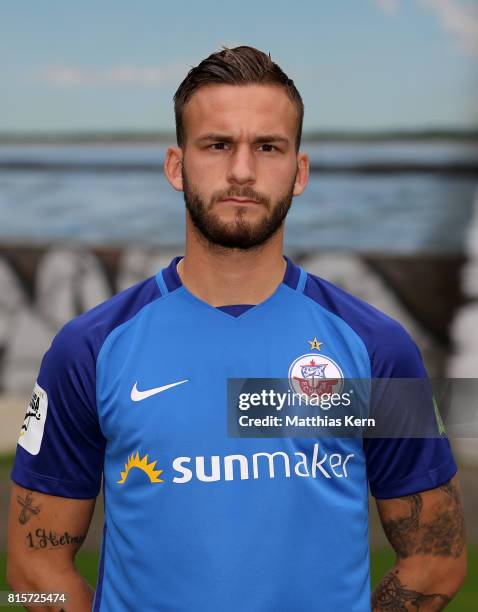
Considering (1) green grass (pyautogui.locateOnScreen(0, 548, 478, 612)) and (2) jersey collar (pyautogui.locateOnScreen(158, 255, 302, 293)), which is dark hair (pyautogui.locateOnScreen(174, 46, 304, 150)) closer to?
(2) jersey collar (pyautogui.locateOnScreen(158, 255, 302, 293))

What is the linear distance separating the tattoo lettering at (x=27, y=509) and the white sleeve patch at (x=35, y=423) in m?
0.17

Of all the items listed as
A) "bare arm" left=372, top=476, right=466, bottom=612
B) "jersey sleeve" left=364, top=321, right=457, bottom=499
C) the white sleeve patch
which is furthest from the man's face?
"bare arm" left=372, top=476, right=466, bottom=612

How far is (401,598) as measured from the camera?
12.0ft

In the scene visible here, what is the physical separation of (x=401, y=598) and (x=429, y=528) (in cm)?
28

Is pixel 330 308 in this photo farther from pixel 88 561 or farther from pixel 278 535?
pixel 88 561

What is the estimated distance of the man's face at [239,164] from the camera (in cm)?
333

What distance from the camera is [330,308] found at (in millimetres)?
3570

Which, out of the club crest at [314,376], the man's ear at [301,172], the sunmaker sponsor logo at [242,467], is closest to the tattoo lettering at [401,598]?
the sunmaker sponsor logo at [242,467]

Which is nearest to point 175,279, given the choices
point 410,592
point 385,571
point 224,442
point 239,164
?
point 239,164

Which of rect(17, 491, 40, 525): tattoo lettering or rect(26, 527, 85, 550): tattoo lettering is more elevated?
rect(17, 491, 40, 525): tattoo lettering

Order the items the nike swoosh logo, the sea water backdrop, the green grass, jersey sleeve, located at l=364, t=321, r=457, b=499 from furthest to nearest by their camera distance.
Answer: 1. the sea water backdrop
2. the green grass
3. jersey sleeve, located at l=364, t=321, r=457, b=499
4. the nike swoosh logo

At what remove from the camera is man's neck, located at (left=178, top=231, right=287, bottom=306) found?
3.50 meters

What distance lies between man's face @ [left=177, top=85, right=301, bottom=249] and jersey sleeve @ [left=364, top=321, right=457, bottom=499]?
0.58 m

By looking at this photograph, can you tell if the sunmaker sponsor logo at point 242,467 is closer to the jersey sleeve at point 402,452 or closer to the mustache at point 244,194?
the jersey sleeve at point 402,452
